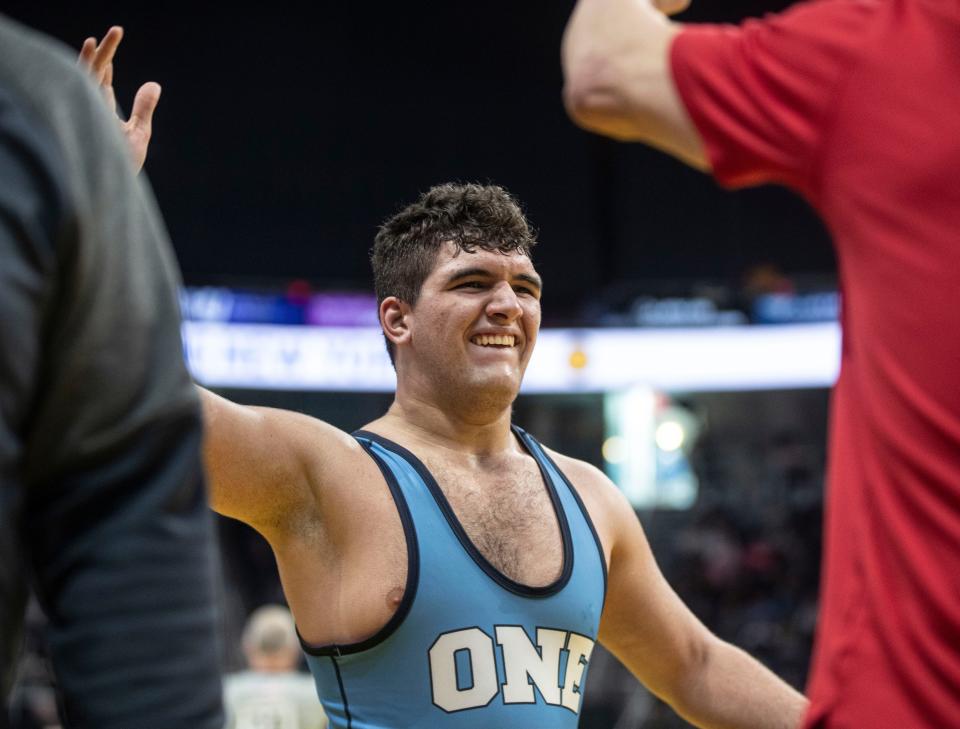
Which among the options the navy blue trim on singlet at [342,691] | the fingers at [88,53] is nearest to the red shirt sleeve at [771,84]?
the fingers at [88,53]

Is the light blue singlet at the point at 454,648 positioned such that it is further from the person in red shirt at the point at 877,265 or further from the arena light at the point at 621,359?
the arena light at the point at 621,359

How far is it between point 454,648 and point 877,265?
4.80ft

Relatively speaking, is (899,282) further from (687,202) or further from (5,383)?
(687,202)

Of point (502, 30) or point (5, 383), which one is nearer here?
point (5, 383)

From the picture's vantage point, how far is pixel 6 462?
3.46ft

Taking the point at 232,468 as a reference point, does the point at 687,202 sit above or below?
below

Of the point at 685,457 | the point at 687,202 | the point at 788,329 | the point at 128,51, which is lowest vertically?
the point at 685,457

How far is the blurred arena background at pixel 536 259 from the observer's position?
12547 millimetres

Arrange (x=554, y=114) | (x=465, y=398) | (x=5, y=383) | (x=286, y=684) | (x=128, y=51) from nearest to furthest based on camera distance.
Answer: (x=5, y=383) < (x=465, y=398) < (x=286, y=684) < (x=128, y=51) < (x=554, y=114)

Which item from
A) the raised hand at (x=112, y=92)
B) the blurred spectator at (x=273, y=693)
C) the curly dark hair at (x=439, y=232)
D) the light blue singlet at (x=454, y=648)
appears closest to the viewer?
the raised hand at (x=112, y=92)

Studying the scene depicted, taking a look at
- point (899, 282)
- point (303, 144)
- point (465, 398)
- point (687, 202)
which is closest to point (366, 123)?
point (303, 144)

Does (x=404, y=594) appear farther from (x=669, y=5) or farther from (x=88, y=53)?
(x=669, y=5)

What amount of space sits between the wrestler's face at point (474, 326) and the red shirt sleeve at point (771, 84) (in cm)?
152

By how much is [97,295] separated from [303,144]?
13.2 metres
